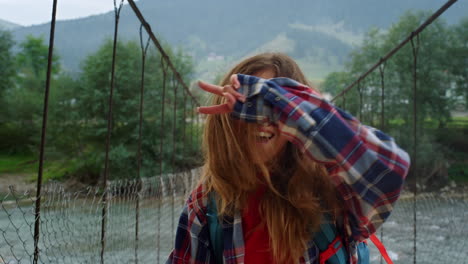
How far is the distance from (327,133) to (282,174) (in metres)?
0.14

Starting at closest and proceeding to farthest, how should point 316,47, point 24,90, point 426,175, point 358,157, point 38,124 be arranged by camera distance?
point 358,157 < point 426,175 < point 38,124 < point 24,90 < point 316,47

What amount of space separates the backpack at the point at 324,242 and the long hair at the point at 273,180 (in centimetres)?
1

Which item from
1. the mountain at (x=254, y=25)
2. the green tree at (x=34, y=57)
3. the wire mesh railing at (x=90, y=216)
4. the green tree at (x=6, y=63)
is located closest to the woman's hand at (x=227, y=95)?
the wire mesh railing at (x=90, y=216)

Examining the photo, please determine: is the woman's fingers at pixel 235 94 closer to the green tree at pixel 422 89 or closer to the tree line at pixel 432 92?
the tree line at pixel 432 92

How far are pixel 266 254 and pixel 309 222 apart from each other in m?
0.07

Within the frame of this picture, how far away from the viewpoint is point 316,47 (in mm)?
51000

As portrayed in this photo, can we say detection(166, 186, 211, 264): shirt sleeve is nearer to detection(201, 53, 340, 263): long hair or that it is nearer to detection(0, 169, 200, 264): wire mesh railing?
detection(201, 53, 340, 263): long hair

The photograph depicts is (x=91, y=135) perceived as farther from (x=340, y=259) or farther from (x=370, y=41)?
(x=340, y=259)

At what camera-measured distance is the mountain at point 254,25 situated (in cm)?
4841

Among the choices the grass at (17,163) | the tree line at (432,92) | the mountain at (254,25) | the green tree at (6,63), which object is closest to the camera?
the tree line at (432,92)

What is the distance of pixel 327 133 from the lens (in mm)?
443

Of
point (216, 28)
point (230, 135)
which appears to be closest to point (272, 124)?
point (230, 135)

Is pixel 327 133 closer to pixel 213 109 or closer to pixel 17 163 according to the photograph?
pixel 213 109

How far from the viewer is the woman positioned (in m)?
0.44
